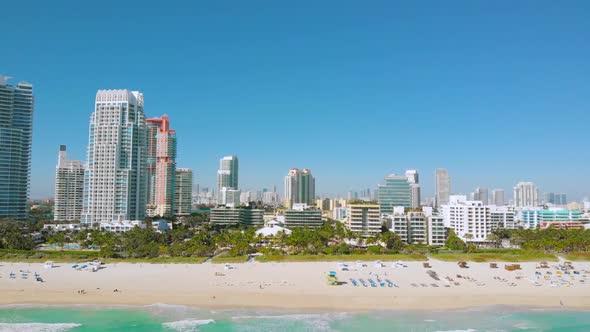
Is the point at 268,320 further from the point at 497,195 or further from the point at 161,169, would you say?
the point at 497,195

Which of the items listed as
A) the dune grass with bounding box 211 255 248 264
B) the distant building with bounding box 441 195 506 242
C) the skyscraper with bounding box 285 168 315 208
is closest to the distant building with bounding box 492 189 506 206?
the skyscraper with bounding box 285 168 315 208

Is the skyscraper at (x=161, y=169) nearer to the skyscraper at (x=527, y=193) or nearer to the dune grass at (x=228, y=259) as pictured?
the dune grass at (x=228, y=259)

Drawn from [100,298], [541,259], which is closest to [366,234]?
[541,259]

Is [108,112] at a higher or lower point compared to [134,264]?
higher

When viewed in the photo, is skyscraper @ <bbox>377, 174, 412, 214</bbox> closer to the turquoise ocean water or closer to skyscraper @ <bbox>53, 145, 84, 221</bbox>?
skyscraper @ <bbox>53, 145, 84, 221</bbox>

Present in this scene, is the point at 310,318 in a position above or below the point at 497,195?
below

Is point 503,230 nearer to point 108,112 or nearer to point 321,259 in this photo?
point 321,259

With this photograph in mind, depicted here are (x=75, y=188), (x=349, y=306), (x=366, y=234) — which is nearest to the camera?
(x=349, y=306)

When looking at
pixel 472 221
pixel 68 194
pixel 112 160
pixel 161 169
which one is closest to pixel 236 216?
pixel 112 160
